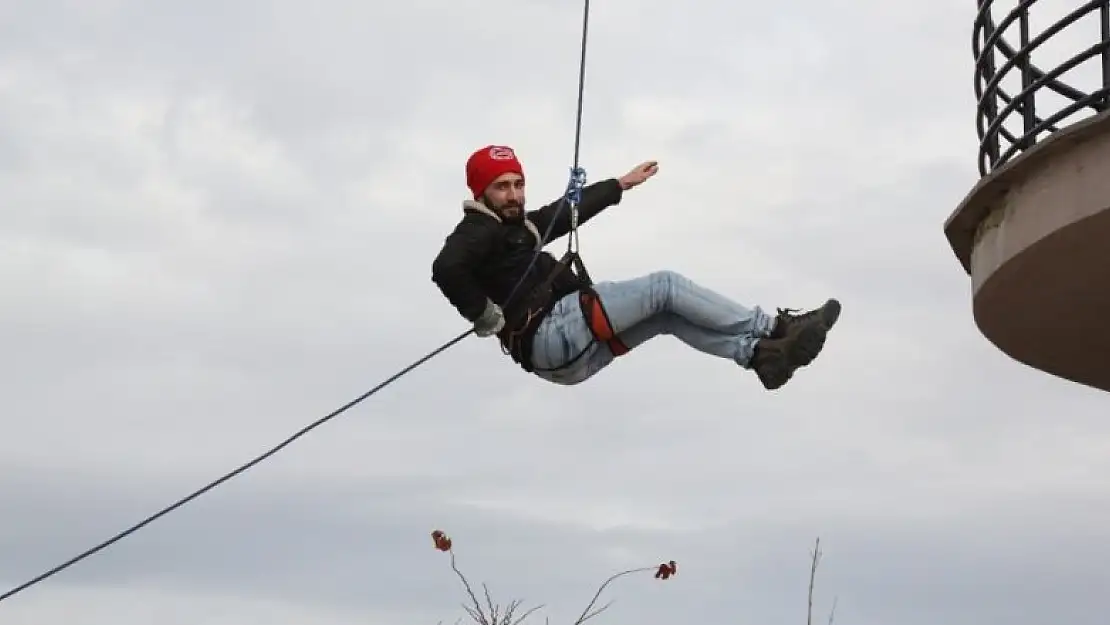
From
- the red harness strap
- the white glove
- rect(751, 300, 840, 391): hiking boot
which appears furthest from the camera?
the red harness strap

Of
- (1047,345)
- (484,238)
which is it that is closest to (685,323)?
(484,238)

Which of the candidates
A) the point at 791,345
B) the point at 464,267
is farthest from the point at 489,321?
the point at 791,345

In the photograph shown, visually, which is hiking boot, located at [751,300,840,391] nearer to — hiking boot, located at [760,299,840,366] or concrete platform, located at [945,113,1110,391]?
hiking boot, located at [760,299,840,366]

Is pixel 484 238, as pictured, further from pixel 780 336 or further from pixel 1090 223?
pixel 1090 223

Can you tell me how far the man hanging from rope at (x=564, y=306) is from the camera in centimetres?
948

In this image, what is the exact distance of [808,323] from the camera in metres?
9.45

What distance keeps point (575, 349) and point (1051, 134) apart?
7.88ft

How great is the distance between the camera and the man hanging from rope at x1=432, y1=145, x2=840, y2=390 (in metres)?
9.48

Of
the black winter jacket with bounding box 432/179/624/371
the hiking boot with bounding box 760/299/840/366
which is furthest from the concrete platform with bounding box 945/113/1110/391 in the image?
the black winter jacket with bounding box 432/179/624/371

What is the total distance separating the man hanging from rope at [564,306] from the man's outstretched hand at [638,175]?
251mm

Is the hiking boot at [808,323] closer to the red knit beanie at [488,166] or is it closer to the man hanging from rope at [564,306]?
the man hanging from rope at [564,306]

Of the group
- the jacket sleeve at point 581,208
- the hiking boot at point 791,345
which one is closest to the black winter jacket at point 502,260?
the jacket sleeve at point 581,208

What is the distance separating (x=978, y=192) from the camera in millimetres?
10195

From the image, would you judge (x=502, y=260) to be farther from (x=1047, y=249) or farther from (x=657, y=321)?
(x=1047, y=249)
